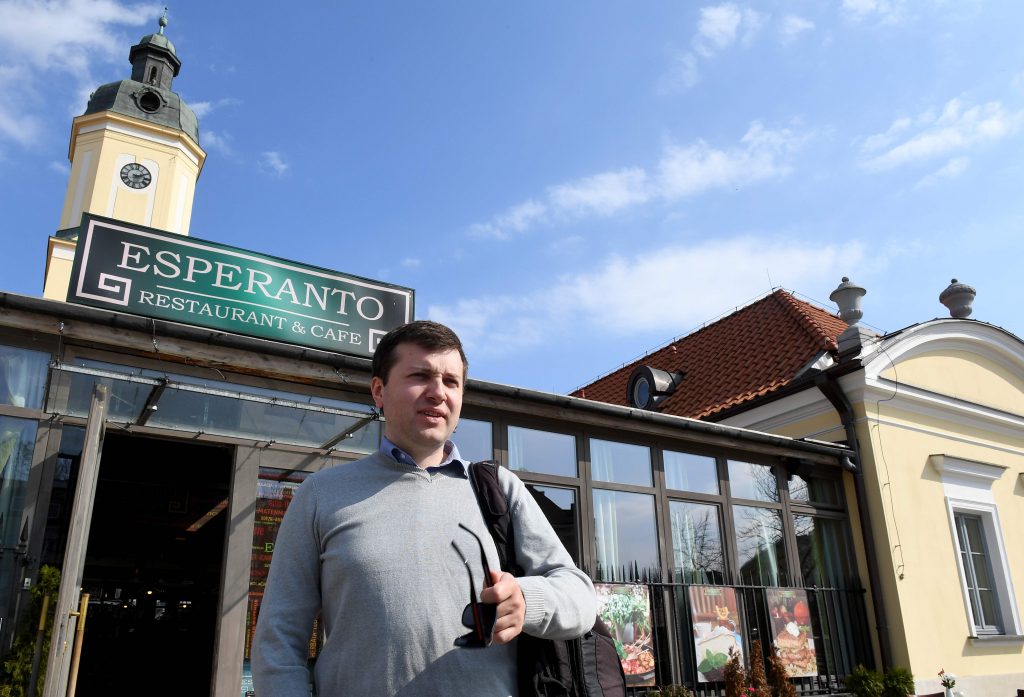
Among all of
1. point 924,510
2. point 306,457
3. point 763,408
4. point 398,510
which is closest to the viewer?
point 398,510

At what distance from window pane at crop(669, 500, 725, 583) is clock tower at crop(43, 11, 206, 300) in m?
19.2

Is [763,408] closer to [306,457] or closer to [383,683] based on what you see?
[306,457]

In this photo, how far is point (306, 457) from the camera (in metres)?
6.72

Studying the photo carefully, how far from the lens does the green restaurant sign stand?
20.7 ft

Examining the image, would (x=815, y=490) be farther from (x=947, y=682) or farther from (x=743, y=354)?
(x=743, y=354)

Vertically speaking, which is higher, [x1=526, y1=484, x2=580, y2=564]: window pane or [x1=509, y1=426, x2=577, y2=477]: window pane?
[x1=509, y1=426, x2=577, y2=477]: window pane

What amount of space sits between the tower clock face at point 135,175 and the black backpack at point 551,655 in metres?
24.7

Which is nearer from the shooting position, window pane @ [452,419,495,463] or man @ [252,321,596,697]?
man @ [252,321,596,697]

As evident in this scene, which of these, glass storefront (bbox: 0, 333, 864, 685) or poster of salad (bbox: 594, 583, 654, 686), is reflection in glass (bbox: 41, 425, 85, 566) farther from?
poster of salad (bbox: 594, 583, 654, 686)

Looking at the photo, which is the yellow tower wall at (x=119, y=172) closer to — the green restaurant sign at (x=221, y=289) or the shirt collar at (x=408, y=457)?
the green restaurant sign at (x=221, y=289)

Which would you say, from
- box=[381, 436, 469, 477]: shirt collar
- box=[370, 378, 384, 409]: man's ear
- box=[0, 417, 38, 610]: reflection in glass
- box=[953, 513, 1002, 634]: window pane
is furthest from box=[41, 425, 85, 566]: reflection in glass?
box=[953, 513, 1002, 634]: window pane

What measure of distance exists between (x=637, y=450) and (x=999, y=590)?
6.63 meters

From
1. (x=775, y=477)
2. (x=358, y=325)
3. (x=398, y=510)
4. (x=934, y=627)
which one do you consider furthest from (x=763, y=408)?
(x=398, y=510)

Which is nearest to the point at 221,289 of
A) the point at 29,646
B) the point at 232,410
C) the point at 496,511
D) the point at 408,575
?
the point at 232,410
